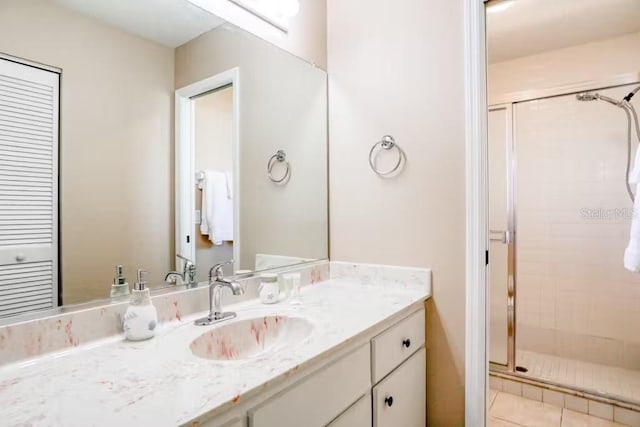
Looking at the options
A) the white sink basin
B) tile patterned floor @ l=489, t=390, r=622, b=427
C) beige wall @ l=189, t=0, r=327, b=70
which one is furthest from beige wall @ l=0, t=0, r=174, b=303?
tile patterned floor @ l=489, t=390, r=622, b=427

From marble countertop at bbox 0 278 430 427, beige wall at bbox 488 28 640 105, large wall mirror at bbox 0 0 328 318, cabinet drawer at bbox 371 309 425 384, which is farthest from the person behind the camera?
beige wall at bbox 488 28 640 105

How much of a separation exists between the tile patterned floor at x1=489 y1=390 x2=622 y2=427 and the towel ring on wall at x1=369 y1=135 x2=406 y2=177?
145cm

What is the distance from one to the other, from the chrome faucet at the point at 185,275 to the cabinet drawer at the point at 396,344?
649 millimetres

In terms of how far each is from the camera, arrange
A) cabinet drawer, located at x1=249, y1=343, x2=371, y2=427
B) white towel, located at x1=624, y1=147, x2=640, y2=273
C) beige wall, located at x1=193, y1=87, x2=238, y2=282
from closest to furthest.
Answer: cabinet drawer, located at x1=249, y1=343, x2=371, y2=427 → beige wall, located at x1=193, y1=87, x2=238, y2=282 → white towel, located at x1=624, y1=147, x2=640, y2=273

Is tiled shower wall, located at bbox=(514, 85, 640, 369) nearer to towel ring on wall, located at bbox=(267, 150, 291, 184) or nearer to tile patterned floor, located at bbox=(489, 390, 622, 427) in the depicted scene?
tile patterned floor, located at bbox=(489, 390, 622, 427)

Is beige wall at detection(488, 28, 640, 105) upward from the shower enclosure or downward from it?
upward

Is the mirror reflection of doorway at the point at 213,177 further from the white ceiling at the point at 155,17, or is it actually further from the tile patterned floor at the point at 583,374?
the tile patterned floor at the point at 583,374

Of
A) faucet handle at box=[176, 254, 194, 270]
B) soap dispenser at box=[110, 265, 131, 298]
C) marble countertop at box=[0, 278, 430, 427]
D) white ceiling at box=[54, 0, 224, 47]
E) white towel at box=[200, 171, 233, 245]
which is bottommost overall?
marble countertop at box=[0, 278, 430, 427]

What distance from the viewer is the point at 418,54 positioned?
155 centimetres

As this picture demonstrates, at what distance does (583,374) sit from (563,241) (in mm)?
864

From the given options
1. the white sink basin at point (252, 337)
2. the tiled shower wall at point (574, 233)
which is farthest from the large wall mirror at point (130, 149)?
the tiled shower wall at point (574, 233)

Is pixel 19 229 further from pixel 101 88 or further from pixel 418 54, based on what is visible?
pixel 418 54

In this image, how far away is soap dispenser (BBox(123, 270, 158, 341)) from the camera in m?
0.94

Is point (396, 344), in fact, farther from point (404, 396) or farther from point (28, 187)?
point (28, 187)
